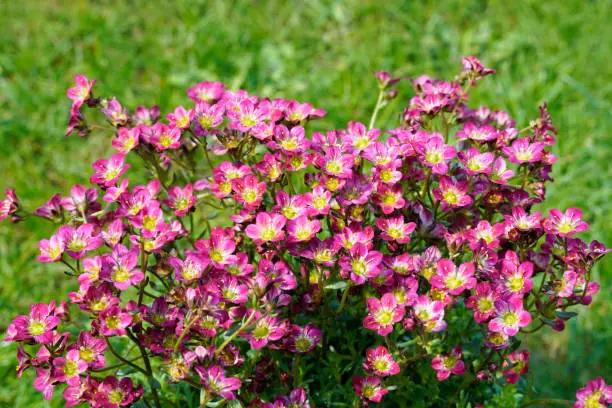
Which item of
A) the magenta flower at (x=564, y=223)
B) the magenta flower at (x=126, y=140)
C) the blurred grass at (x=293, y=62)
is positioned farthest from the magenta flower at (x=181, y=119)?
the blurred grass at (x=293, y=62)

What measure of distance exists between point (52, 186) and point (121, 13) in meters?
1.31

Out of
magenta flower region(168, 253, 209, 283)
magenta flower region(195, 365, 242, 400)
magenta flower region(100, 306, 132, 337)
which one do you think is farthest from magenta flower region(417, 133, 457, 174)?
magenta flower region(100, 306, 132, 337)

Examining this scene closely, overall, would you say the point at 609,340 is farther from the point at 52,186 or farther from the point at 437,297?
the point at 52,186

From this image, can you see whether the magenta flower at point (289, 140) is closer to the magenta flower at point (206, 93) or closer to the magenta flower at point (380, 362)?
the magenta flower at point (206, 93)

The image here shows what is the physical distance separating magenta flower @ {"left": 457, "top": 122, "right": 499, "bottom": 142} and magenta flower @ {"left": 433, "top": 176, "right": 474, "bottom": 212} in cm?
19

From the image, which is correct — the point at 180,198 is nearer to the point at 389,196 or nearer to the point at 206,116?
the point at 206,116

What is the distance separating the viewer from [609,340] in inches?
133

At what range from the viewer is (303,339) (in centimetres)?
Result: 206

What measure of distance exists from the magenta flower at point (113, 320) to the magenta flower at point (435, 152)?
2.98 feet

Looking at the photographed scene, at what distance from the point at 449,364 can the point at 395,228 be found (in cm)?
42

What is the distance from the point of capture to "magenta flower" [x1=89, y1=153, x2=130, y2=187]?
7.08 ft

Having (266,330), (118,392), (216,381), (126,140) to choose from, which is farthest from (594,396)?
(126,140)

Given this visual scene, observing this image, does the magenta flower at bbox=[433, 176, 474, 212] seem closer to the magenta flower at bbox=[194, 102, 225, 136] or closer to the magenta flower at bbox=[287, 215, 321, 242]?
the magenta flower at bbox=[287, 215, 321, 242]

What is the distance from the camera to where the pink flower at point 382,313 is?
1948mm
